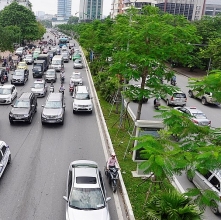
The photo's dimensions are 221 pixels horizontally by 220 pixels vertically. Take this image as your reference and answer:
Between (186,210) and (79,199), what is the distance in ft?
12.8

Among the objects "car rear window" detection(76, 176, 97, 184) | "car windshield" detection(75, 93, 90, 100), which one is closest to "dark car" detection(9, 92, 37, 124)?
"car windshield" detection(75, 93, 90, 100)

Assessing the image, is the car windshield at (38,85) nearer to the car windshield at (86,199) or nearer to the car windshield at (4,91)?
the car windshield at (4,91)

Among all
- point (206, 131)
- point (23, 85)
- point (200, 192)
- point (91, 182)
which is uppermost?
point (206, 131)

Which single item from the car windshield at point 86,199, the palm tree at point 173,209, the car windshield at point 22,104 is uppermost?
the palm tree at point 173,209

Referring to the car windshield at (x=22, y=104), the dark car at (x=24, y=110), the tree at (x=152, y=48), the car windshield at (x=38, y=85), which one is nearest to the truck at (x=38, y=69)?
the car windshield at (x=38, y=85)

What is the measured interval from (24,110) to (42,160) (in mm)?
6520

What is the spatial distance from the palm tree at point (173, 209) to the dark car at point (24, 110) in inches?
520

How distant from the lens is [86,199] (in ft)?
34.6

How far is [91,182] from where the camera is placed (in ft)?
37.2

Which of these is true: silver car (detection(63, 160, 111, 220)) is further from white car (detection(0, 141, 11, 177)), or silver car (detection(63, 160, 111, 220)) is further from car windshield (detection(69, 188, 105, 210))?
white car (detection(0, 141, 11, 177))

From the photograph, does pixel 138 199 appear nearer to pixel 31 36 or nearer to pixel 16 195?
pixel 16 195

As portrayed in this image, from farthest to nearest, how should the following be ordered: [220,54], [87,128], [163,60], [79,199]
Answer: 1. [220,54]
2. [87,128]
3. [163,60]
4. [79,199]

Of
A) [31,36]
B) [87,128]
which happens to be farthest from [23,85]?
[31,36]

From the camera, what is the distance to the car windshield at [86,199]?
33.9 ft
